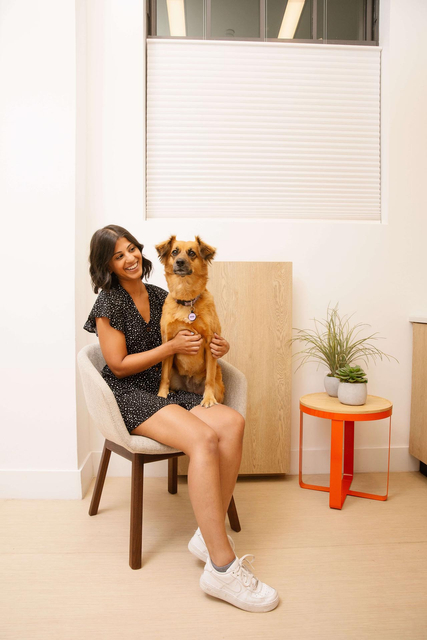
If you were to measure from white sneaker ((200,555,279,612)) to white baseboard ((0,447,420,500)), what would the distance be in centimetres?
116

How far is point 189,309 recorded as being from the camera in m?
1.90

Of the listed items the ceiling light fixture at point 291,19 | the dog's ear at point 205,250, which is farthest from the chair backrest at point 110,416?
the ceiling light fixture at point 291,19

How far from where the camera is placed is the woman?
1515mm

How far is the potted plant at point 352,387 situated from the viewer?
7.65ft

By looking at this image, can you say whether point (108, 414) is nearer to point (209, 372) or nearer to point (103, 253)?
point (209, 372)

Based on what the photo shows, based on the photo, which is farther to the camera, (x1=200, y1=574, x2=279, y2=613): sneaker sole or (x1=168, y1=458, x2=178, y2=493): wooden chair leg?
(x1=168, y1=458, x2=178, y2=493): wooden chair leg

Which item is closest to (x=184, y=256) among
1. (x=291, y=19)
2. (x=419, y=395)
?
(x=419, y=395)

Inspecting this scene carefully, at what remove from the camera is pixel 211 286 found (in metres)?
2.57

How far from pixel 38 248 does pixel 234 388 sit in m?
1.31

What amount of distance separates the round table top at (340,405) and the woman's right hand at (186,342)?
850 mm

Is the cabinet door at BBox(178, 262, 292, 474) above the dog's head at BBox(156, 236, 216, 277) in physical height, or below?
below

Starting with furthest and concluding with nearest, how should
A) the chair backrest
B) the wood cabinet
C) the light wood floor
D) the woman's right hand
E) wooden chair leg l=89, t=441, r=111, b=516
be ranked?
1. the wood cabinet
2. wooden chair leg l=89, t=441, r=111, b=516
3. the woman's right hand
4. the chair backrest
5. the light wood floor

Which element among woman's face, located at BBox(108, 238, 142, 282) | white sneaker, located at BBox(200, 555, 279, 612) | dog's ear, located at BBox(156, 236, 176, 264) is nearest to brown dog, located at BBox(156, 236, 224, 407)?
dog's ear, located at BBox(156, 236, 176, 264)

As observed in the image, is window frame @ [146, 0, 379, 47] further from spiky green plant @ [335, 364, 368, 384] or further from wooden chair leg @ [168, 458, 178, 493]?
wooden chair leg @ [168, 458, 178, 493]
